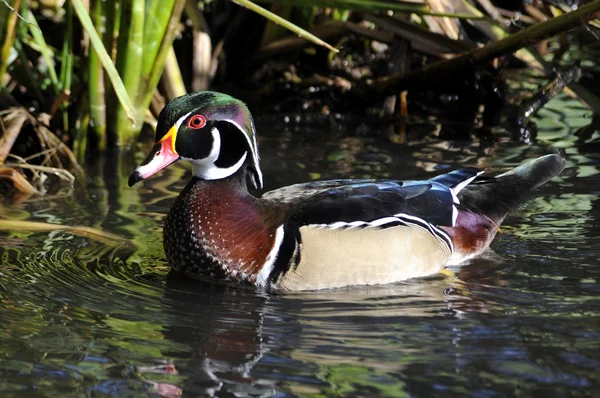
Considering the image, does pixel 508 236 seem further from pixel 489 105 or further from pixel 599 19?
pixel 489 105

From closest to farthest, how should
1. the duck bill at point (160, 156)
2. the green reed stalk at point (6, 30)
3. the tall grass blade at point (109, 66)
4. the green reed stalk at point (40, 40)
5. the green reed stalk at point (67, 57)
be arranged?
the duck bill at point (160, 156), the tall grass blade at point (109, 66), the green reed stalk at point (6, 30), the green reed stalk at point (40, 40), the green reed stalk at point (67, 57)

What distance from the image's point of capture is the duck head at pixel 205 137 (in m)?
4.90

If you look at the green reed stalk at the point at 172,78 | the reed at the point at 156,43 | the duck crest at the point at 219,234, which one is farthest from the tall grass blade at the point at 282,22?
the green reed stalk at the point at 172,78

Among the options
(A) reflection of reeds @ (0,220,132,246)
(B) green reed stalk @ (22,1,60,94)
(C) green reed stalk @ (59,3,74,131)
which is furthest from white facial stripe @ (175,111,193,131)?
(C) green reed stalk @ (59,3,74,131)

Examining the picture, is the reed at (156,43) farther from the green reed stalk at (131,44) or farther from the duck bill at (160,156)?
the duck bill at (160,156)

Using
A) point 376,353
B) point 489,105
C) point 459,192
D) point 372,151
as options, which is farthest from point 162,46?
point 376,353

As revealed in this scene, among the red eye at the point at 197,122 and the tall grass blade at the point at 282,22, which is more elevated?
the tall grass blade at the point at 282,22

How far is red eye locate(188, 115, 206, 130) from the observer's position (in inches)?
194

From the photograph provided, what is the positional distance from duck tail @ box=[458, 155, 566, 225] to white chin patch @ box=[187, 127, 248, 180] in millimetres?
1311

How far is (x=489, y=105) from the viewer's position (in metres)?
8.38

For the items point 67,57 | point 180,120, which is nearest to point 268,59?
point 67,57

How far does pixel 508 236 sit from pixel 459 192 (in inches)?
14.5

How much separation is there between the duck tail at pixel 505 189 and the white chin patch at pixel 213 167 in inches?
51.6

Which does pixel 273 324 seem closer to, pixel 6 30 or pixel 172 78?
pixel 6 30
